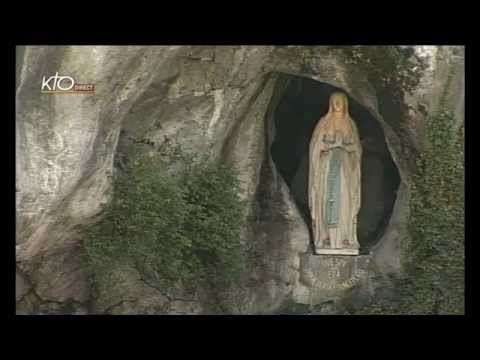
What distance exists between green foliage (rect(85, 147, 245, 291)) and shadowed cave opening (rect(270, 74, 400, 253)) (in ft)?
4.03

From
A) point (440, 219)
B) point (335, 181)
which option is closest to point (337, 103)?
point (335, 181)

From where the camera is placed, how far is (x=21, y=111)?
9.00m

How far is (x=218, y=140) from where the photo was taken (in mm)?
10742

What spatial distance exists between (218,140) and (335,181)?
1.48 meters

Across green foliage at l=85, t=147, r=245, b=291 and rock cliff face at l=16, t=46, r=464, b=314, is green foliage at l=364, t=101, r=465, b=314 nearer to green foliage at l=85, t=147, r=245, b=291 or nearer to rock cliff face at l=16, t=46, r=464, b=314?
rock cliff face at l=16, t=46, r=464, b=314

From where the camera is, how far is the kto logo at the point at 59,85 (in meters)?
9.02

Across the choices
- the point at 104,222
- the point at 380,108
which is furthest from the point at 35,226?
the point at 380,108

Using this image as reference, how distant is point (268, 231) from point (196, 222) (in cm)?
119

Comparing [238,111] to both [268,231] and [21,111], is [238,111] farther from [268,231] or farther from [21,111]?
[21,111]

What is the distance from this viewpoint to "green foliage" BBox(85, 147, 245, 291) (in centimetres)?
1009

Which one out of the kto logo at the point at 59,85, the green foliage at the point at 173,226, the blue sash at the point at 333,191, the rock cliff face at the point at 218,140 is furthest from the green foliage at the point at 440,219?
the kto logo at the point at 59,85

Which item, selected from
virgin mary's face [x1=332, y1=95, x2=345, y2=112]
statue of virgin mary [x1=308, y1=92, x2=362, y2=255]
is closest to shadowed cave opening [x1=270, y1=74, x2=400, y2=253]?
statue of virgin mary [x1=308, y1=92, x2=362, y2=255]

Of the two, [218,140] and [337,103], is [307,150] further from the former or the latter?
[218,140]

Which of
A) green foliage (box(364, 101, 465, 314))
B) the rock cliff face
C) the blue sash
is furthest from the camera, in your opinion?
the blue sash
